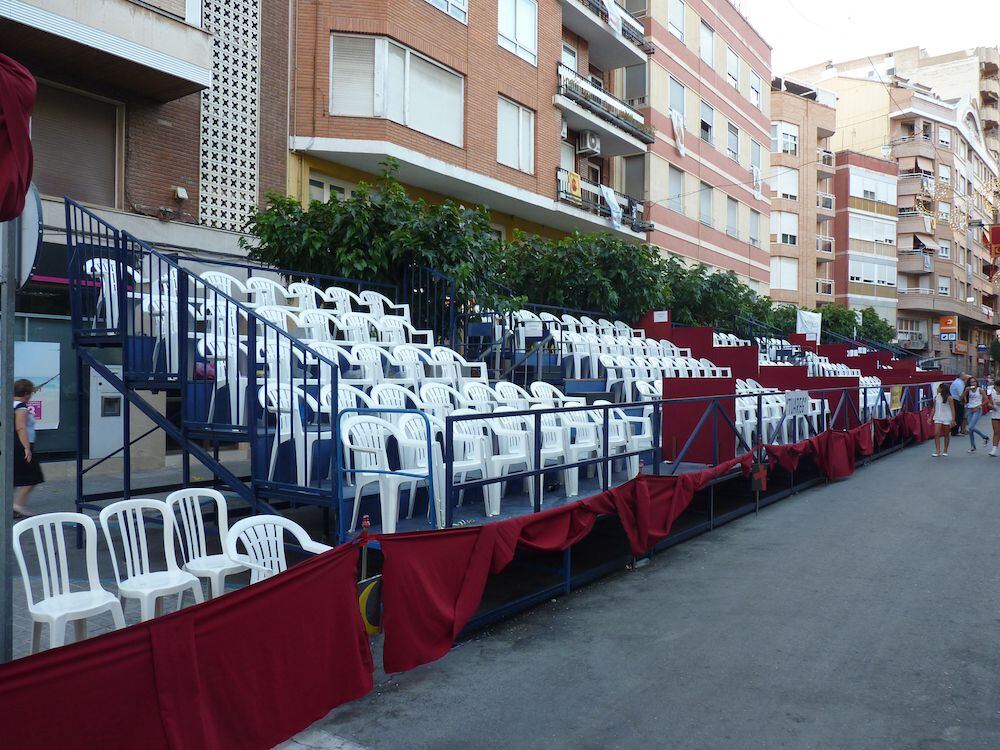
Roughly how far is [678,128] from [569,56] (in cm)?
635

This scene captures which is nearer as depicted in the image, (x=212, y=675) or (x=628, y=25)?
(x=212, y=675)

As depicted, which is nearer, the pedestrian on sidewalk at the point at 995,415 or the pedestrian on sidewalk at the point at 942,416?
the pedestrian on sidewalk at the point at 995,415

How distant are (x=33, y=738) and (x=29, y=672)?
0.24 meters

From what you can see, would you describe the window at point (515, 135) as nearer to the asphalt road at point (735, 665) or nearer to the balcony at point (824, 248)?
the asphalt road at point (735, 665)

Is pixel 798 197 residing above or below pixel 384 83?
above

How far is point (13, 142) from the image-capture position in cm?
301

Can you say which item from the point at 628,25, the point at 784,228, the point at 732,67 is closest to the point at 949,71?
the point at 784,228

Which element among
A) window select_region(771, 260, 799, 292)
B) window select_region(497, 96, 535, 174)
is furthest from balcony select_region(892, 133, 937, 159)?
window select_region(497, 96, 535, 174)

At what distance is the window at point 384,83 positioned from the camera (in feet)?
57.1

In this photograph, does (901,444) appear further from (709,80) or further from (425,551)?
(709,80)

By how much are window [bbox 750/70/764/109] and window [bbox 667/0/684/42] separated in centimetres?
794

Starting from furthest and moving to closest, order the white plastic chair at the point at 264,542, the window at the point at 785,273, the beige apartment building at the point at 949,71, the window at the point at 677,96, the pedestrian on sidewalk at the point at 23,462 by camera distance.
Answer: the beige apartment building at the point at 949,71
the window at the point at 785,273
the window at the point at 677,96
the pedestrian on sidewalk at the point at 23,462
the white plastic chair at the point at 264,542

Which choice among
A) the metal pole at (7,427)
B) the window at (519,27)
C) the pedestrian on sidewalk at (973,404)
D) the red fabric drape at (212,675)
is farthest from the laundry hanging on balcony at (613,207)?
the metal pole at (7,427)

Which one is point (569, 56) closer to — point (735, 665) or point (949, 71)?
point (735, 665)
